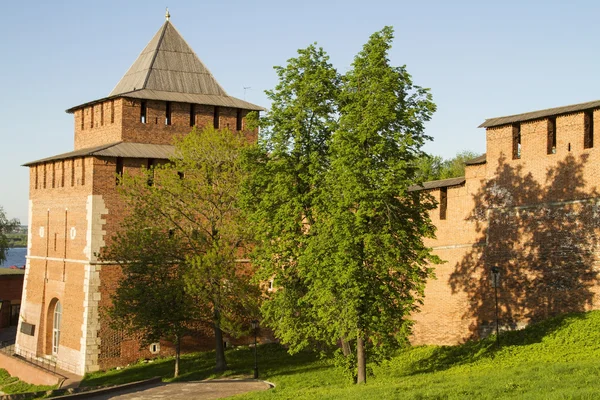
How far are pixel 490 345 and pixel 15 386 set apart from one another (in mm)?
17003

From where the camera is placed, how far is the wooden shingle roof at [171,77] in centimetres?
2866

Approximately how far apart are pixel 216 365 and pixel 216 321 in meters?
1.57

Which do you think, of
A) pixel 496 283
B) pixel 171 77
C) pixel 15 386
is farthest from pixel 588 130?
pixel 15 386

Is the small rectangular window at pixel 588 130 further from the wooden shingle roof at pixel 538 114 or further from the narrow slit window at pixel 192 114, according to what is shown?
the narrow slit window at pixel 192 114

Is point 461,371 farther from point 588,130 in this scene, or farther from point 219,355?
point 219,355

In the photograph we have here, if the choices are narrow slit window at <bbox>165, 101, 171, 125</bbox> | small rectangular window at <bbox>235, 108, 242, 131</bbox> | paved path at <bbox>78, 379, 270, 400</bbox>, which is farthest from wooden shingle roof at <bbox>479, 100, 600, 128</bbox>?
narrow slit window at <bbox>165, 101, 171, 125</bbox>

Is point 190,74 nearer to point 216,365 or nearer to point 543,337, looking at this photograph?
point 216,365

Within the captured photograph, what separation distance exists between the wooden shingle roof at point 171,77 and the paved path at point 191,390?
11614 millimetres

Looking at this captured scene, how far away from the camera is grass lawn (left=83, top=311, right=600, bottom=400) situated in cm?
1243

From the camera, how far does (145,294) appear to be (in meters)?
22.4

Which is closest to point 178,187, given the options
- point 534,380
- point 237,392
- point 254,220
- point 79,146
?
point 254,220

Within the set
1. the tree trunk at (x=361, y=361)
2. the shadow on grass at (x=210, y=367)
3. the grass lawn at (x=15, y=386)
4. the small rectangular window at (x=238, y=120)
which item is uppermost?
the small rectangular window at (x=238, y=120)

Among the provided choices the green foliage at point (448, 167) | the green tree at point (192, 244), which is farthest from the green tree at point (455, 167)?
the green tree at point (192, 244)

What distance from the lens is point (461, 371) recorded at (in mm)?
16516
